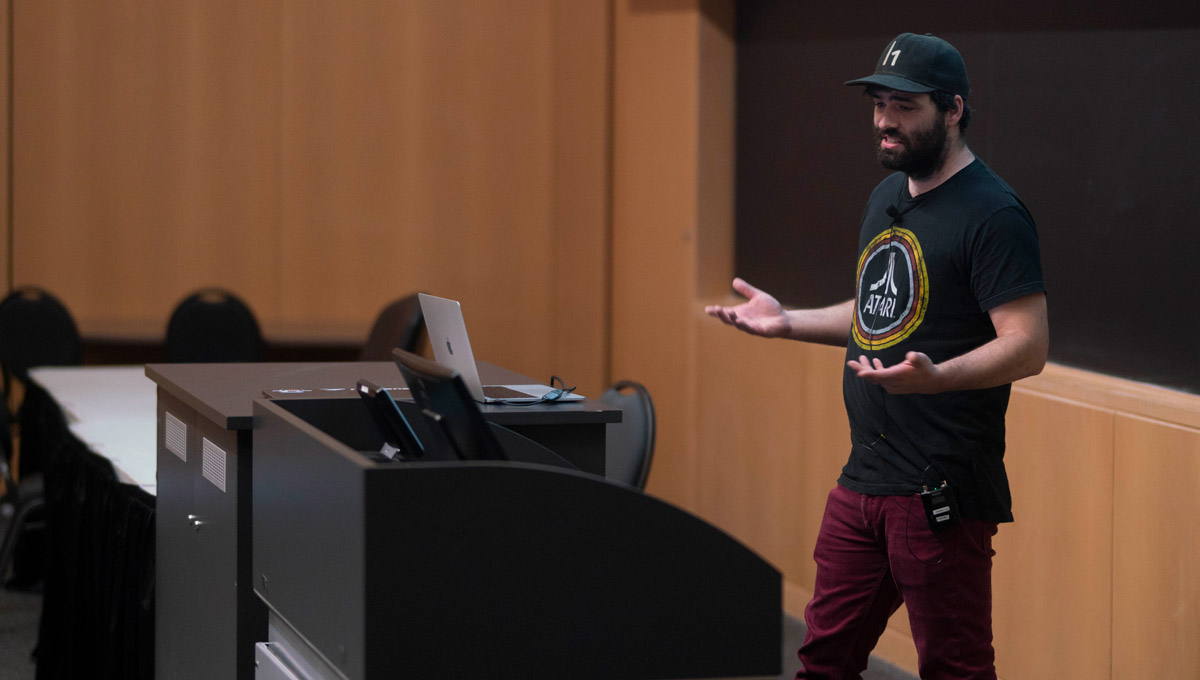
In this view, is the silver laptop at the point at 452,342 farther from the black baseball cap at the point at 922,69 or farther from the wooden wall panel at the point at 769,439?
the wooden wall panel at the point at 769,439

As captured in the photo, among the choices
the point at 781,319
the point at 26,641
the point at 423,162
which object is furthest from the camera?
the point at 423,162

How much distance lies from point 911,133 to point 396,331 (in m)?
3.30

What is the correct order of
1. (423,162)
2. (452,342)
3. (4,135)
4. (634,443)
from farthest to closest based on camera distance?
(423,162) < (4,135) < (634,443) < (452,342)

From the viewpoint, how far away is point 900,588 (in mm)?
2229

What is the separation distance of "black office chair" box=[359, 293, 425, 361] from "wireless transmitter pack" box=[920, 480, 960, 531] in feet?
10.2

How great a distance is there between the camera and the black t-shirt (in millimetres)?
2113

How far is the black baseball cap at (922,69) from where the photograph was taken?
7.15 ft

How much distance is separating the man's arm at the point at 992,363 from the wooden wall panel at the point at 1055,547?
1072 mm

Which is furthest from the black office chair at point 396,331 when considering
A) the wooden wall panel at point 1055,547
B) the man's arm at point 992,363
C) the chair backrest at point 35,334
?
the man's arm at point 992,363

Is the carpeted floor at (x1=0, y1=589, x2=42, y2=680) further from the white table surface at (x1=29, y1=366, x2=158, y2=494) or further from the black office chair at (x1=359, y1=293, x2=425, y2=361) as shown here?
the black office chair at (x1=359, y1=293, x2=425, y2=361)

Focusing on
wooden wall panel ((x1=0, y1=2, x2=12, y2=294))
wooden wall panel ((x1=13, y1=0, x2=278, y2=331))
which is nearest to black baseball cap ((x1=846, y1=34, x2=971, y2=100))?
wooden wall panel ((x1=13, y1=0, x2=278, y2=331))

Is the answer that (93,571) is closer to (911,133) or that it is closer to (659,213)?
(911,133)

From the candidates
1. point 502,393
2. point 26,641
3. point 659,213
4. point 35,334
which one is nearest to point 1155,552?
point 502,393

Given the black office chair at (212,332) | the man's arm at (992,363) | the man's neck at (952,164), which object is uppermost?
the man's neck at (952,164)
